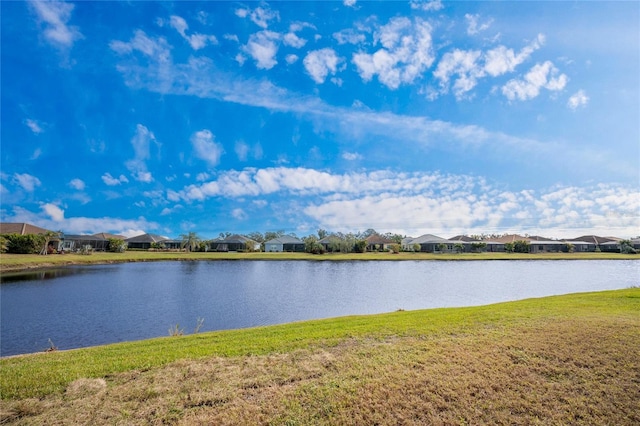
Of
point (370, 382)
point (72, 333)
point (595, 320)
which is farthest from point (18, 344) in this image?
point (595, 320)

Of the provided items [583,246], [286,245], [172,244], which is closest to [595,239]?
[583,246]

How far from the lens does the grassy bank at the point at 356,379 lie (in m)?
4.18

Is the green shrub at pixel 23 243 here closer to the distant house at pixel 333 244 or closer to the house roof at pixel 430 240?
the distant house at pixel 333 244

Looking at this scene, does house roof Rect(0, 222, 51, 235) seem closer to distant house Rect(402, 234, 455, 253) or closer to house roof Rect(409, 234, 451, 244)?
distant house Rect(402, 234, 455, 253)

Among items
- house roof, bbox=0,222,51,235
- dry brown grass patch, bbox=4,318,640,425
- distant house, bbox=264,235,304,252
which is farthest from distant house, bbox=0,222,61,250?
dry brown grass patch, bbox=4,318,640,425

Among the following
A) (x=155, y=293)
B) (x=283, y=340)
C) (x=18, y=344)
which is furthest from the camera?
(x=155, y=293)

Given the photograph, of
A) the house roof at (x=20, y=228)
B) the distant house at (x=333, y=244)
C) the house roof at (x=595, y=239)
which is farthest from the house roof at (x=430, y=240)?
the house roof at (x=20, y=228)

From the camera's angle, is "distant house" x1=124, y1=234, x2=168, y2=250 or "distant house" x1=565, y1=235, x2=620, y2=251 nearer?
"distant house" x1=565, y1=235, x2=620, y2=251

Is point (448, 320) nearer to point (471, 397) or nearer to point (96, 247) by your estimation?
point (471, 397)

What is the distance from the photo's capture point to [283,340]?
7543 mm

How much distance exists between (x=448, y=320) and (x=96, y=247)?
8219cm

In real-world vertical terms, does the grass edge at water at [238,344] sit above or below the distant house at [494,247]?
below

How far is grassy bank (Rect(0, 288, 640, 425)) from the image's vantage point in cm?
418

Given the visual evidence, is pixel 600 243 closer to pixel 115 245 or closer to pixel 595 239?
pixel 595 239
